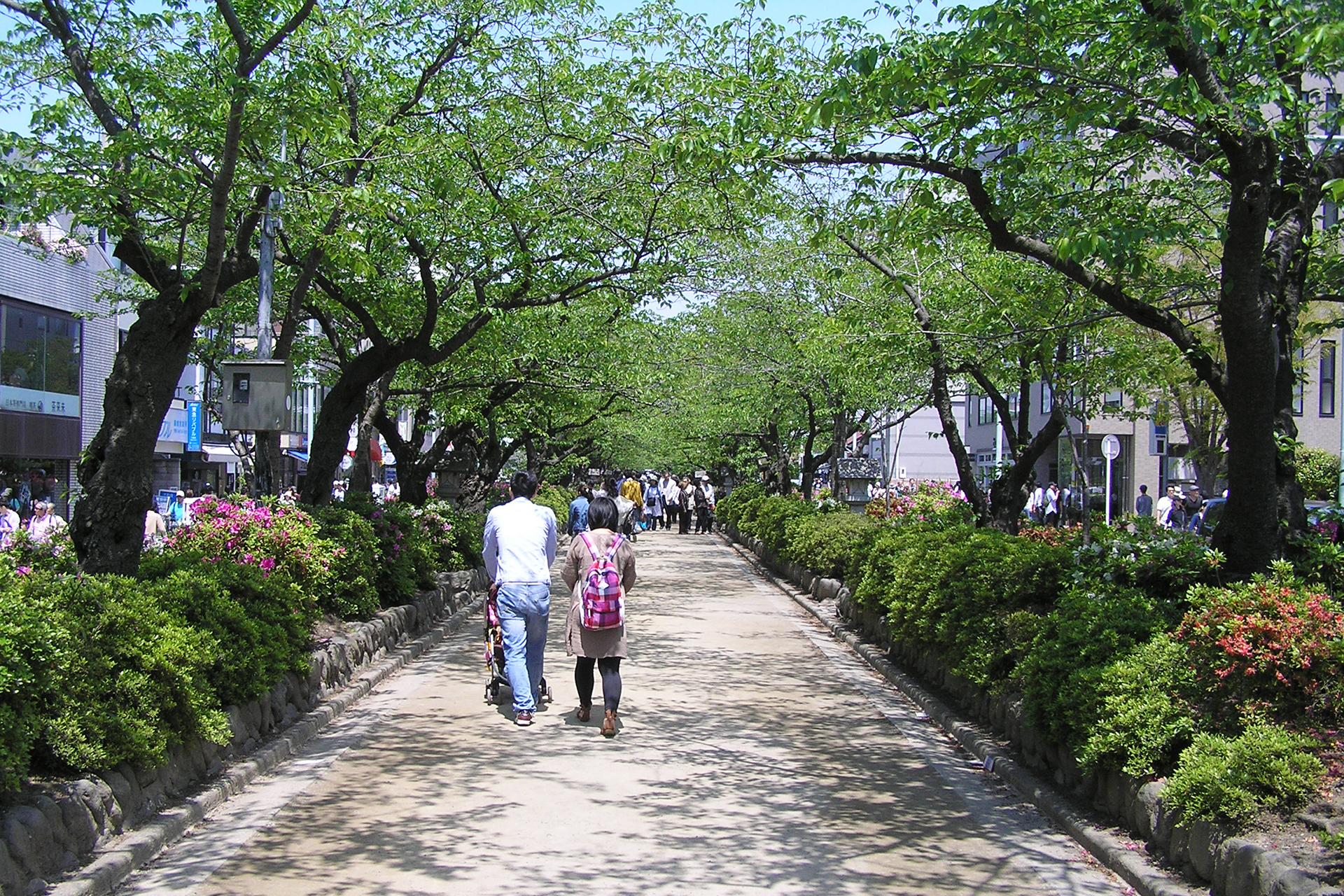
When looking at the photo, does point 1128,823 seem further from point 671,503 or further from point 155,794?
point 671,503

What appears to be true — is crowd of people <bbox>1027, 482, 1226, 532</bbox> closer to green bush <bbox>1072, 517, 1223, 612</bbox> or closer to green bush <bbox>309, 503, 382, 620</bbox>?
green bush <bbox>1072, 517, 1223, 612</bbox>

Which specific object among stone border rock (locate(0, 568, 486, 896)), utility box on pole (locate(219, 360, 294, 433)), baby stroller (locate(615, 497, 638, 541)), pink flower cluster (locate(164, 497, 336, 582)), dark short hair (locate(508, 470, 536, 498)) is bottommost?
stone border rock (locate(0, 568, 486, 896))

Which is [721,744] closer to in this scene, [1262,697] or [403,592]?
[1262,697]

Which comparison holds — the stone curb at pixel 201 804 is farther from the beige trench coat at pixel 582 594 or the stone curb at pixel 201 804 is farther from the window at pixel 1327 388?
the window at pixel 1327 388

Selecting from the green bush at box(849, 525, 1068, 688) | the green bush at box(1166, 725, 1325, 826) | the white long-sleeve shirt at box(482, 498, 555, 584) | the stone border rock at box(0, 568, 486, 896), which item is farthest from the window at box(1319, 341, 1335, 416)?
the green bush at box(1166, 725, 1325, 826)

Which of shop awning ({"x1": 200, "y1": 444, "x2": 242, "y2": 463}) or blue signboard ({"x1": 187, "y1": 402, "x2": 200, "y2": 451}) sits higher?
blue signboard ({"x1": 187, "y1": 402, "x2": 200, "y2": 451})

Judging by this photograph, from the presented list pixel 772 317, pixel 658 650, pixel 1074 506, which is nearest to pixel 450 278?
pixel 658 650

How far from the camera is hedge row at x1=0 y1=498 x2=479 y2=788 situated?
4840 millimetres

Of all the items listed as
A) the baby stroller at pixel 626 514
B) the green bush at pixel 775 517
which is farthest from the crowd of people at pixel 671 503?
the green bush at pixel 775 517

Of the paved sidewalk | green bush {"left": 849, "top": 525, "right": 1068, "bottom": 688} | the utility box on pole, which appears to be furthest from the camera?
the utility box on pole

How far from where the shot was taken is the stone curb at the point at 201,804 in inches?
194

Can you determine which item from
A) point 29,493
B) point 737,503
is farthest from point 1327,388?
point 29,493

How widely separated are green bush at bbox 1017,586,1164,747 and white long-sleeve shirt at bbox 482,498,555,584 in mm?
3465

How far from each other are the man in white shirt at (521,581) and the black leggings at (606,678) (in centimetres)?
37
